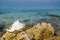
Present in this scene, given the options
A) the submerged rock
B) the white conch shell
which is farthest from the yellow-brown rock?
the white conch shell

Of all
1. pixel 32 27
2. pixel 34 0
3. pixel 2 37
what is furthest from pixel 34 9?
pixel 2 37

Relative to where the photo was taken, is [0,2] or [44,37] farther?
[0,2]

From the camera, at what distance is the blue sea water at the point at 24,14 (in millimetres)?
1445

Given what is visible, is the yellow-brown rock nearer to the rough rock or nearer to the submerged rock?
the submerged rock

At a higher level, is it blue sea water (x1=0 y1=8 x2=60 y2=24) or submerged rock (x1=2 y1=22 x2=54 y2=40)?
blue sea water (x1=0 y1=8 x2=60 y2=24)

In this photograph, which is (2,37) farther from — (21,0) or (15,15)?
(21,0)

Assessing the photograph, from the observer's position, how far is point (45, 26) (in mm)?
1397

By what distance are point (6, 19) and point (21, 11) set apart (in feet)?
0.73

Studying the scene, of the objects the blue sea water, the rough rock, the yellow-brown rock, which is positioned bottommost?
the rough rock

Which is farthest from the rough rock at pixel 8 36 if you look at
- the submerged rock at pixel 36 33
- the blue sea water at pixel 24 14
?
the blue sea water at pixel 24 14

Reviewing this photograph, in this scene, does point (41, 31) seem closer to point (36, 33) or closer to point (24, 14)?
point (36, 33)

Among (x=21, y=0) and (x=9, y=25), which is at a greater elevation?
(x=21, y=0)

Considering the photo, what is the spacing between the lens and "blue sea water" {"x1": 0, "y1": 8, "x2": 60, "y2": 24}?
1445 mm

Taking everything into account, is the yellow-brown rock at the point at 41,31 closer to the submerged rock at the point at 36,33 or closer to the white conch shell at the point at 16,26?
the submerged rock at the point at 36,33
